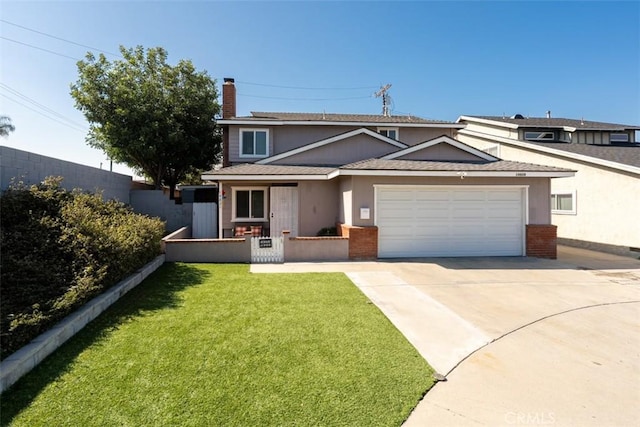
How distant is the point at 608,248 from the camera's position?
42.2ft

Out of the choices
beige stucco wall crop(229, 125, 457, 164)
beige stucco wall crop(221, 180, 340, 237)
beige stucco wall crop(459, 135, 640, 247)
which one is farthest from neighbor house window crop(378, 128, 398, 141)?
beige stucco wall crop(459, 135, 640, 247)

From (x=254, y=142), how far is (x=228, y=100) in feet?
12.3

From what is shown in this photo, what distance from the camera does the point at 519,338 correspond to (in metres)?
4.76

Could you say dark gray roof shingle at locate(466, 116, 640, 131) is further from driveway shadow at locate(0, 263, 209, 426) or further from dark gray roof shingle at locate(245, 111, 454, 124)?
driveway shadow at locate(0, 263, 209, 426)

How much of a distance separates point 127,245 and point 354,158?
10.4m

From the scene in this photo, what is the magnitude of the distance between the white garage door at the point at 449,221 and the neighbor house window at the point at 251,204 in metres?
5.45

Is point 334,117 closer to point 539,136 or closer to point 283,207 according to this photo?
point 283,207

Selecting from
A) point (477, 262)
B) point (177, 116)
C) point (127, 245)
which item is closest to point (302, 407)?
point (127, 245)

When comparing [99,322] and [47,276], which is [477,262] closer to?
[99,322]

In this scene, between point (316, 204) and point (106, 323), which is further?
point (316, 204)

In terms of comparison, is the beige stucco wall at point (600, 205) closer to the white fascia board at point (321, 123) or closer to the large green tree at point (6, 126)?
the white fascia board at point (321, 123)

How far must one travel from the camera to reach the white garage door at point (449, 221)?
11.2m

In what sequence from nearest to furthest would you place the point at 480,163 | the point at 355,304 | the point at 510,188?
the point at 355,304, the point at 510,188, the point at 480,163

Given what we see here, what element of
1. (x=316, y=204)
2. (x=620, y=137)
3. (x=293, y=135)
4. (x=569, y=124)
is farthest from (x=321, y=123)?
(x=620, y=137)
